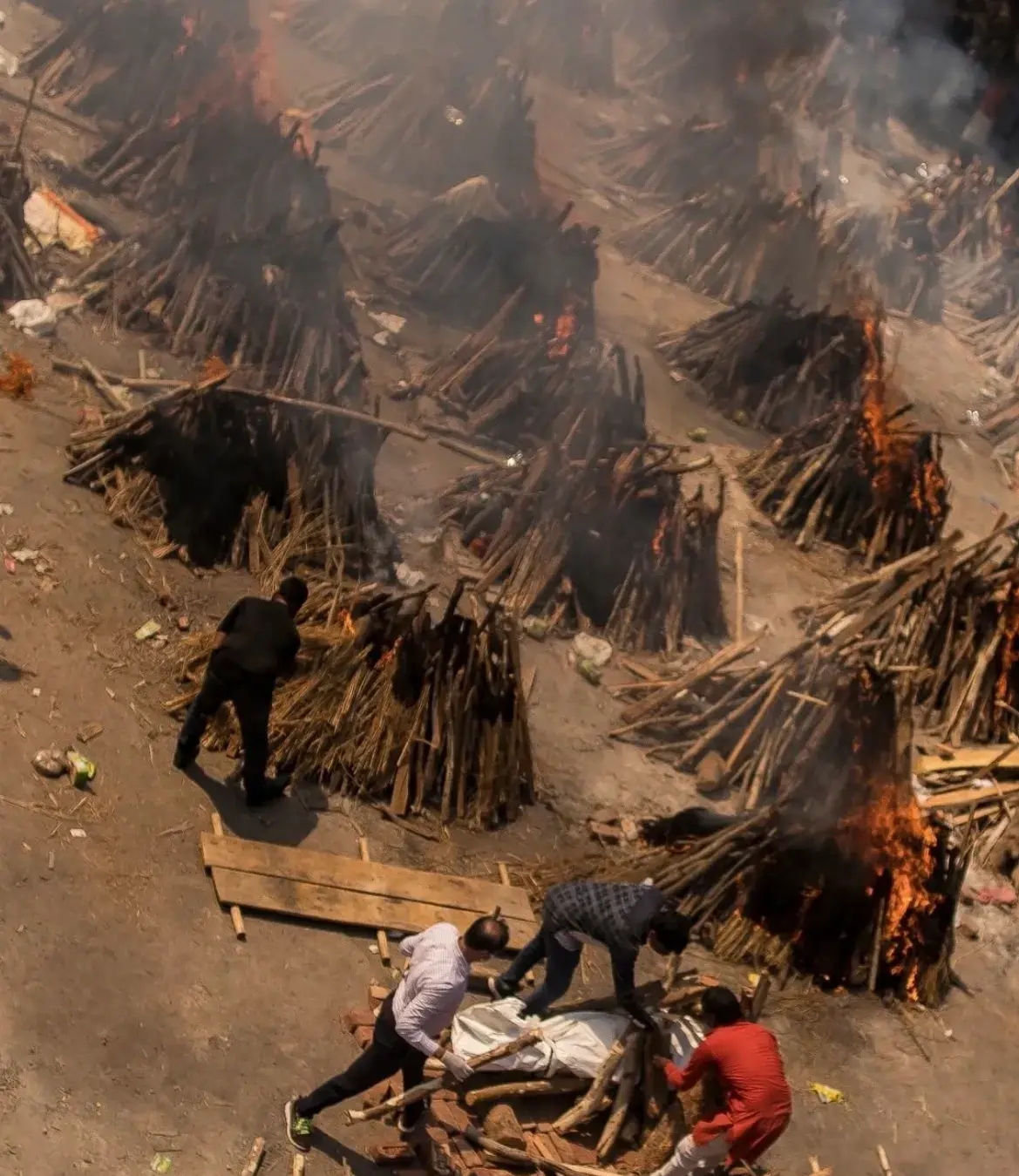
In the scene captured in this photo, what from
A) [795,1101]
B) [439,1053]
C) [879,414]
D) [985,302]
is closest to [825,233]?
[985,302]

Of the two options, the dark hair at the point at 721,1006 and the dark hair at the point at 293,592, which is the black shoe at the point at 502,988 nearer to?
the dark hair at the point at 721,1006

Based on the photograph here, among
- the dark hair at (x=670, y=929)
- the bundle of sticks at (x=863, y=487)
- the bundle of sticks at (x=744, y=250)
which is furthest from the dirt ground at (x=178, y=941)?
the bundle of sticks at (x=744, y=250)

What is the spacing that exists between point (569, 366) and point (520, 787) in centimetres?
617

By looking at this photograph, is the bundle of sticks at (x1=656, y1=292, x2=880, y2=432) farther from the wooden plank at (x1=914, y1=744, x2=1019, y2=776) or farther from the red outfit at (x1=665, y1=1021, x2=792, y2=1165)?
the red outfit at (x1=665, y1=1021, x2=792, y2=1165)

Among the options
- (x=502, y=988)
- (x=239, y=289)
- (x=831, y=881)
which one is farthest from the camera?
(x=239, y=289)

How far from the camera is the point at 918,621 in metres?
13.6

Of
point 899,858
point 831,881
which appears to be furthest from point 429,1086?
point 899,858

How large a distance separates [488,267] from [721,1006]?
1204 cm

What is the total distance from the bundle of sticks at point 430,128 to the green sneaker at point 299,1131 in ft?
52.3

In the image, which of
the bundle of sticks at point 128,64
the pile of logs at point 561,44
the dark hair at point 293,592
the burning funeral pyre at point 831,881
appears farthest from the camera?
the pile of logs at point 561,44

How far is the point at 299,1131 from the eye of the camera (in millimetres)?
7223

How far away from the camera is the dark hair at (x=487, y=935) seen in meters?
6.51

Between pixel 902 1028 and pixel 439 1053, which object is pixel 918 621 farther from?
pixel 439 1053

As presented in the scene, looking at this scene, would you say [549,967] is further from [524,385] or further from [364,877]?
[524,385]
